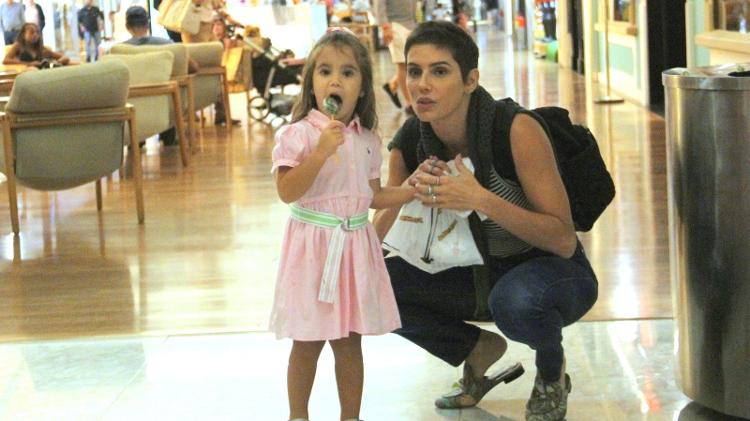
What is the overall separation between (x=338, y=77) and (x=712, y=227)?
99cm

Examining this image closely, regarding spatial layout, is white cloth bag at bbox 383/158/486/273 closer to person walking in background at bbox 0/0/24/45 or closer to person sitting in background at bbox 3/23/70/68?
person sitting in background at bbox 3/23/70/68

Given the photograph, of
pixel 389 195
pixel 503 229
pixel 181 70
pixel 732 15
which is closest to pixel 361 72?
pixel 389 195

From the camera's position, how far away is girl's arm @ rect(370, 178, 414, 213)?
124 inches

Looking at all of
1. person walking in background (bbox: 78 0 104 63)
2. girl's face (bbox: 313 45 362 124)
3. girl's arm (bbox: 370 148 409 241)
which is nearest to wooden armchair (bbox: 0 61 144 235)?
girl's arm (bbox: 370 148 409 241)

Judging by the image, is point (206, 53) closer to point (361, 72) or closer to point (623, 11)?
point (623, 11)

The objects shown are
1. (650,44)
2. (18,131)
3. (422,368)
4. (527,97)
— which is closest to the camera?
(422,368)

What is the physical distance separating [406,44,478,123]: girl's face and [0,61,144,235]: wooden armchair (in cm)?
403

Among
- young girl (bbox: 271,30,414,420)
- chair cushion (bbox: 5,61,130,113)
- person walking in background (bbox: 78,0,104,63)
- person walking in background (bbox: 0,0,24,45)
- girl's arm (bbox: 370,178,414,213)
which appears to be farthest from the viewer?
person walking in background (bbox: 78,0,104,63)

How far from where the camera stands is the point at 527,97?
13945 millimetres

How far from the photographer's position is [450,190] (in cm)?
307

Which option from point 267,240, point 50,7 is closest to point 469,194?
point 267,240

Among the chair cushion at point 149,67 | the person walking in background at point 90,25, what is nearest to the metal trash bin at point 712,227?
the chair cushion at point 149,67

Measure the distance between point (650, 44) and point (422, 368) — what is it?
383 inches

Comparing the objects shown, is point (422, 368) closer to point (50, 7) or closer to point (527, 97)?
point (527, 97)
